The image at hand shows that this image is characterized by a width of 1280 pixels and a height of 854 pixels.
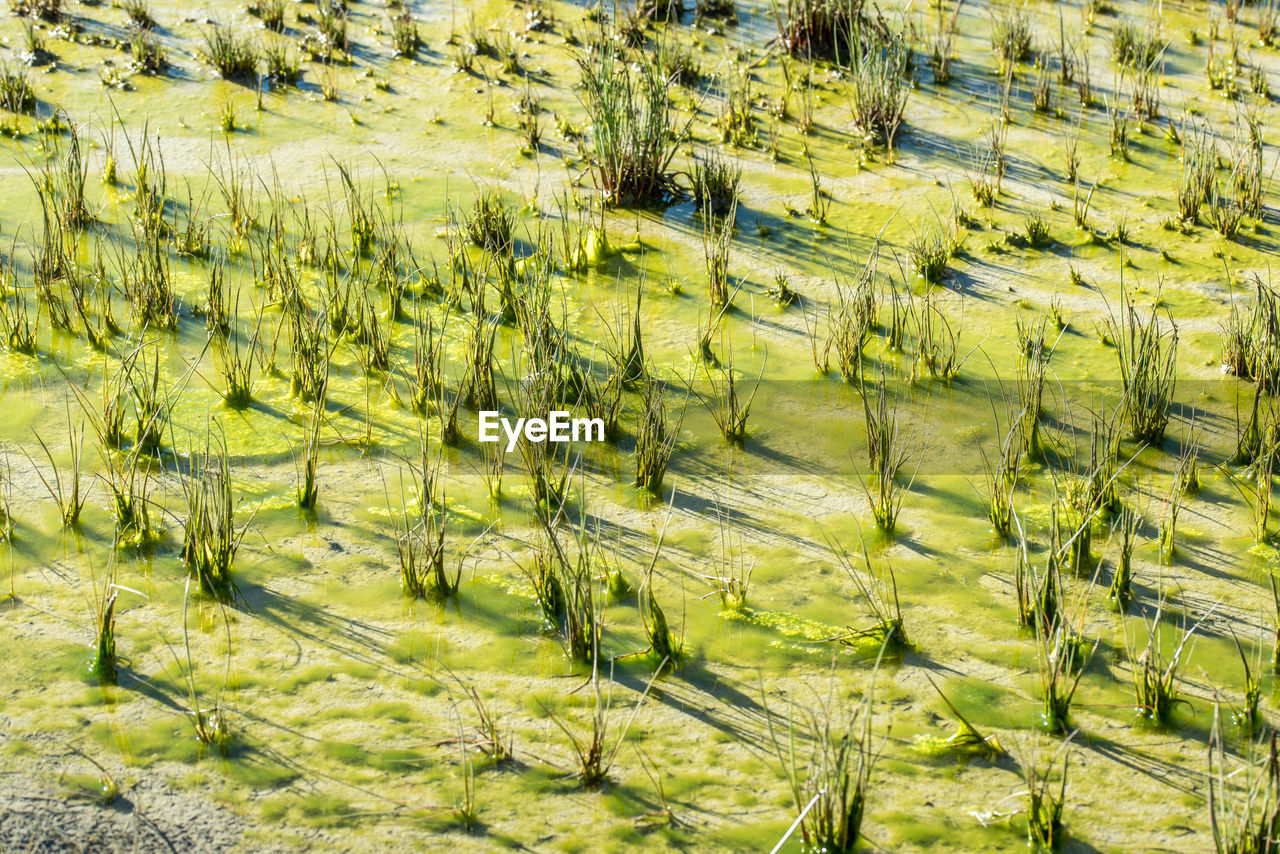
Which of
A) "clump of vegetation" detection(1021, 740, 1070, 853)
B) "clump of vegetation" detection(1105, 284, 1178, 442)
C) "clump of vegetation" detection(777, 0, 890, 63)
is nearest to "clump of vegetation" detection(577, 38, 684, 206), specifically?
"clump of vegetation" detection(777, 0, 890, 63)

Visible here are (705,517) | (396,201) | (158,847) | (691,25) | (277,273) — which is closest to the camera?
(158,847)

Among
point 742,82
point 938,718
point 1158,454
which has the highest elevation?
point 742,82

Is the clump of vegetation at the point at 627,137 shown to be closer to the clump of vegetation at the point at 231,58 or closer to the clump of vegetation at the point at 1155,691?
the clump of vegetation at the point at 231,58

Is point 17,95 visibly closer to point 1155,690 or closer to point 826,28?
point 826,28

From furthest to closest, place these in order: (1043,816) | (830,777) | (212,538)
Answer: (212,538), (1043,816), (830,777)

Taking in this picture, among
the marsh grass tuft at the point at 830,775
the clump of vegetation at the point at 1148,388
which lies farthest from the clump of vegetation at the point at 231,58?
the marsh grass tuft at the point at 830,775

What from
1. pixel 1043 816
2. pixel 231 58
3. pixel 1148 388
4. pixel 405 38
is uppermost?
pixel 405 38

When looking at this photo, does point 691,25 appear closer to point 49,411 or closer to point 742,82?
point 742,82

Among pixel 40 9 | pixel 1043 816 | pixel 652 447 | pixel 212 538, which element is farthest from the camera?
pixel 40 9

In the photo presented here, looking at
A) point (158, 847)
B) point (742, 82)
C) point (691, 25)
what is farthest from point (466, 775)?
point (691, 25)

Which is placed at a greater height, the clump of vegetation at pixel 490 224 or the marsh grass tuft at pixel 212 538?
the clump of vegetation at pixel 490 224

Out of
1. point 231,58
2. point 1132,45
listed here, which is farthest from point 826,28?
point 231,58
